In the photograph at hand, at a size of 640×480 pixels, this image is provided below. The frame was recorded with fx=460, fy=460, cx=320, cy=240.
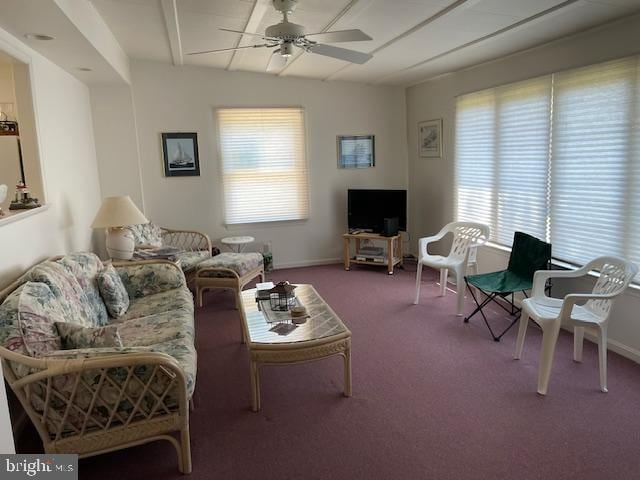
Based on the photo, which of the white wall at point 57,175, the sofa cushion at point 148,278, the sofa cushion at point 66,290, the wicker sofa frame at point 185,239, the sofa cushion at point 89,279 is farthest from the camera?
the wicker sofa frame at point 185,239

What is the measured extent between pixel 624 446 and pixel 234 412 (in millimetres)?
2055

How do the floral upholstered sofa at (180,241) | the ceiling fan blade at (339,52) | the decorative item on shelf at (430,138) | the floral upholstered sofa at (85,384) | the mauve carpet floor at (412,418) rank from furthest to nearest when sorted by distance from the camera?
1. the decorative item on shelf at (430,138)
2. the floral upholstered sofa at (180,241)
3. the ceiling fan blade at (339,52)
4. the mauve carpet floor at (412,418)
5. the floral upholstered sofa at (85,384)

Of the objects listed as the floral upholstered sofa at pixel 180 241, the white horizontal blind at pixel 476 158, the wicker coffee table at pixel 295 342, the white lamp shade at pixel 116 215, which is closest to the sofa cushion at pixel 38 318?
the wicker coffee table at pixel 295 342

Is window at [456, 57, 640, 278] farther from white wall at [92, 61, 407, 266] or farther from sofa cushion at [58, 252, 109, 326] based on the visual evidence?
sofa cushion at [58, 252, 109, 326]

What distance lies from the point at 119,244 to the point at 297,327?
2.06 metres

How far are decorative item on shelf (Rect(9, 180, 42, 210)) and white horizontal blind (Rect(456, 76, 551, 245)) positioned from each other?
396cm

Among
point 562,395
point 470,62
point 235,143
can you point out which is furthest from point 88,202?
point 562,395

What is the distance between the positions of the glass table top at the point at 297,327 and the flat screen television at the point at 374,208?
2.66 m

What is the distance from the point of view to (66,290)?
2670mm

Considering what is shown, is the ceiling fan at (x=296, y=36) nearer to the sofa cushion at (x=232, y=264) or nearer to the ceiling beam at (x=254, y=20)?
the ceiling beam at (x=254, y=20)

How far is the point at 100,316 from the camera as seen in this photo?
3.01m

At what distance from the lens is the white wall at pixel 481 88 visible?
320 centimetres

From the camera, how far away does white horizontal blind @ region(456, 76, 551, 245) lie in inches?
158

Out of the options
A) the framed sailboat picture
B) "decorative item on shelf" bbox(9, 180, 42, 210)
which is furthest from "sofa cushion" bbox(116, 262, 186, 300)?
the framed sailboat picture
